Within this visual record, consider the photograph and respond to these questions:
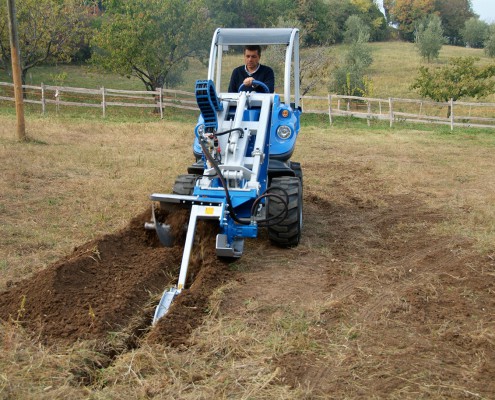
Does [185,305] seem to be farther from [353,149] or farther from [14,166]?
[353,149]

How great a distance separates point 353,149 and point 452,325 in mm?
11698

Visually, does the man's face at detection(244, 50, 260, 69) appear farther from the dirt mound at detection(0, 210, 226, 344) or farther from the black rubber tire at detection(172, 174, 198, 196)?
the dirt mound at detection(0, 210, 226, 344)

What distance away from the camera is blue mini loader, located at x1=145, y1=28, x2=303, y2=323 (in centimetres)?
587

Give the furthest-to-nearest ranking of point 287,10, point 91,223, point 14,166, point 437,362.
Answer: point 287,10 < point 14,166 < point 91,223 < point 437,362

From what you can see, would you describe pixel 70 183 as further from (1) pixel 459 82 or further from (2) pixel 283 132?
(1) pixel 459 82

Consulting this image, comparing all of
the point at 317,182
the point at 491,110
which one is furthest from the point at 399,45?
the point at 317,182

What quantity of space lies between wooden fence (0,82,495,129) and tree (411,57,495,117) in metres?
0.69

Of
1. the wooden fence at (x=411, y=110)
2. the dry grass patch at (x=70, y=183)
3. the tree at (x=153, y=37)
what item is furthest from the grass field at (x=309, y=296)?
the tree at (x=153, y=37)

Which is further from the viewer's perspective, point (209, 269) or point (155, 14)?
point (155, 14)

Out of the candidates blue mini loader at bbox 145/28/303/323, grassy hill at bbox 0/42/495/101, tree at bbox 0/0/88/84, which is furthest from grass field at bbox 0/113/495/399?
grassy hill at bbox 0/42/495/101

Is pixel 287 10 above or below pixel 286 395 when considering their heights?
above

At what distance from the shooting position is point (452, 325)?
4855mm

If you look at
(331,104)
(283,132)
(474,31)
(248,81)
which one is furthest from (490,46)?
(283,132)

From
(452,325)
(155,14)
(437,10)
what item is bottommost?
(452,325)
